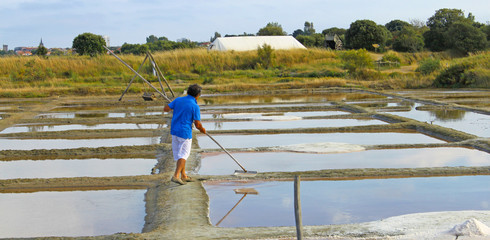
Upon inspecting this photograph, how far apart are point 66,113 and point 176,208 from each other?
1026 centimetres

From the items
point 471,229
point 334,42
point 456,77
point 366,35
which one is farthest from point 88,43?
point 471,229

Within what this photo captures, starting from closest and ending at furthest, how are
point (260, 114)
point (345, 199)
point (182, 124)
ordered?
1. point (345, 199)
2. point (182, 124)
3. point (260, 114)

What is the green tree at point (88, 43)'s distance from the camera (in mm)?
34438

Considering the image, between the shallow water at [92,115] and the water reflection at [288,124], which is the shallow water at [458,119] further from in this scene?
the shallow water at [92,115]

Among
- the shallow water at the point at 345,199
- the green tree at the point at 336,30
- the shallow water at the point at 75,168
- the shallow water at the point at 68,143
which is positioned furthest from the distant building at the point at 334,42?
the shallow water at the point at 345,199

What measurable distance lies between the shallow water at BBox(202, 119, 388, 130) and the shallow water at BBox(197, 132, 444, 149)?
1101mm

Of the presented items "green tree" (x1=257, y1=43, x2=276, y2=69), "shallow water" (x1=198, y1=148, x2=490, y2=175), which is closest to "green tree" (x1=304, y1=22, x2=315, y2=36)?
"green tree" (x1=257, y1=43, x2=276, y2=69)

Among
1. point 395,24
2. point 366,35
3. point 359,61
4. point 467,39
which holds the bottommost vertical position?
point 359,61

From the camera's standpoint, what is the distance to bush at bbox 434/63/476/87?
19.8 m

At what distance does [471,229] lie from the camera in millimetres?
3949

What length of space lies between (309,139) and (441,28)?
31884mm

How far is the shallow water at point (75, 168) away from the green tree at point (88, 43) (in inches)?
1083

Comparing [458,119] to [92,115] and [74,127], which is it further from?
[92,115]

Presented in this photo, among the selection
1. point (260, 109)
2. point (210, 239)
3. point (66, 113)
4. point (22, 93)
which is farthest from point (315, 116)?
point (22, 93)
